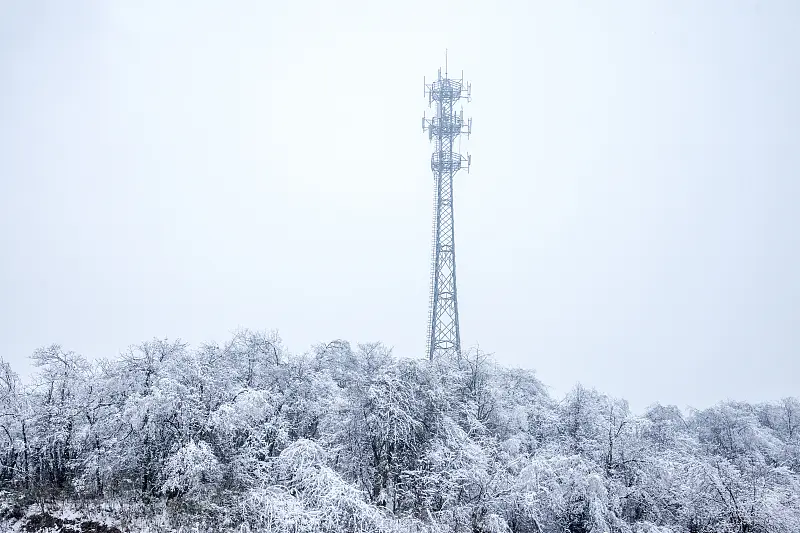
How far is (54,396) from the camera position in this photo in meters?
27.5

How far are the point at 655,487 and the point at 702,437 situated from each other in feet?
87.4

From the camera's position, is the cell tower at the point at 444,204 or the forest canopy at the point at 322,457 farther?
the cell tower at the point at 444,204

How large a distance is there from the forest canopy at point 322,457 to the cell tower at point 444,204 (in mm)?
15712

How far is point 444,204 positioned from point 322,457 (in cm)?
3136

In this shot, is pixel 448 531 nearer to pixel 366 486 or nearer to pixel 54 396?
pixel 366 486

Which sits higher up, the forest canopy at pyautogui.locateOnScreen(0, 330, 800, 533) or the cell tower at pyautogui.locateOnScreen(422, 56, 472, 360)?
the cell tower at pyautogui.locateOnScreen(422, 56, 472, 360)

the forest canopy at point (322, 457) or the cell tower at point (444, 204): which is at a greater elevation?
the cell tower at point (444, 204)

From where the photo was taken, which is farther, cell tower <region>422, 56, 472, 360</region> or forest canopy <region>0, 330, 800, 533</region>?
cell tower <region>422, 56, 472, 360</region>

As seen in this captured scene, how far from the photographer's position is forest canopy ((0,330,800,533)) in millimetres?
21328

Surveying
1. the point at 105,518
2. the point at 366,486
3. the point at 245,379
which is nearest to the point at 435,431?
the point at 366,486

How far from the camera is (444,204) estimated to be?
49.7 m

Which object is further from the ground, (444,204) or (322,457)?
(444,204)

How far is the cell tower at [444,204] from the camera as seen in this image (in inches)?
1774

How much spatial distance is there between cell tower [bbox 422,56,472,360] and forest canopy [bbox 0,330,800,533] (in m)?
15.7
